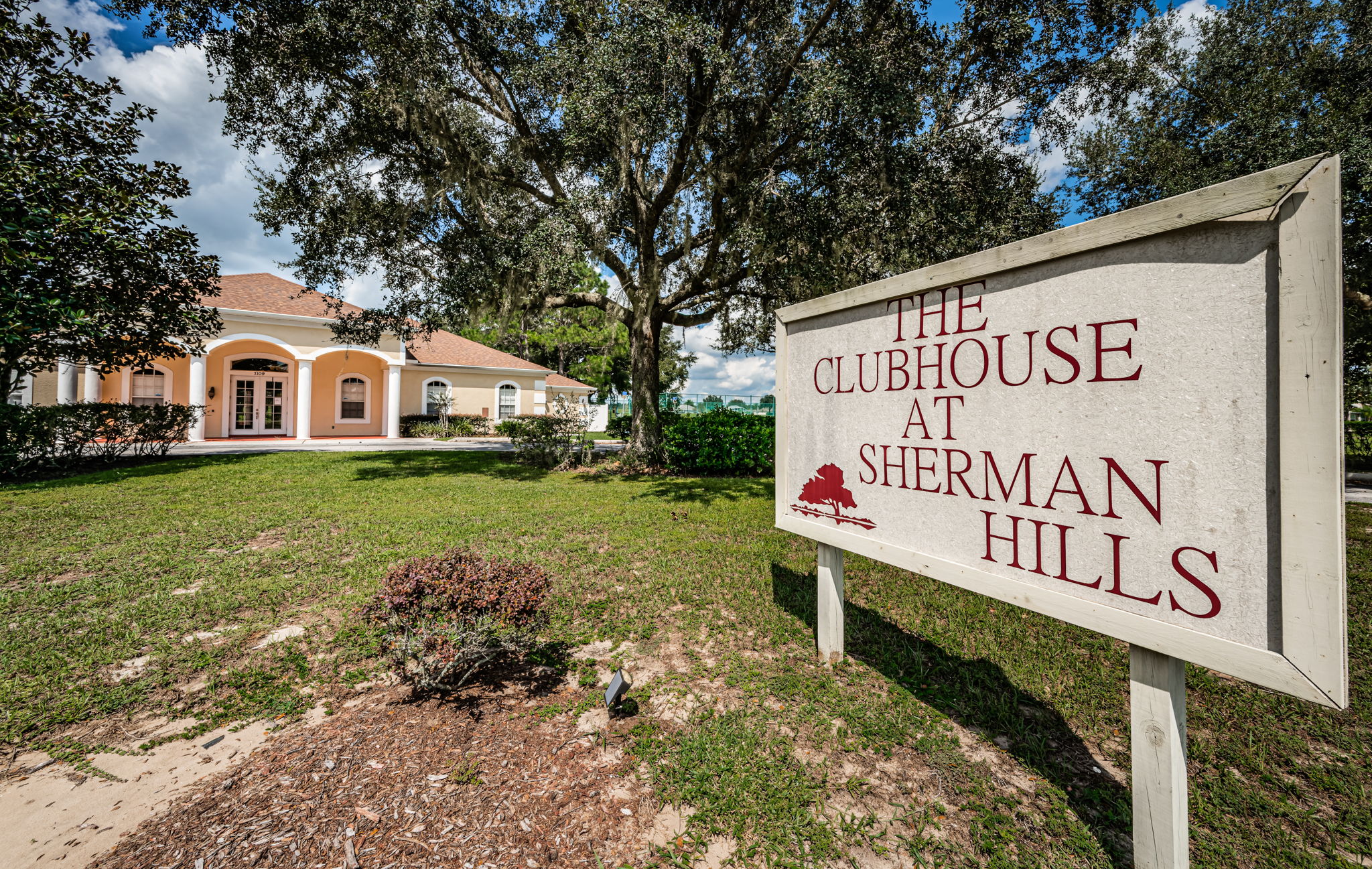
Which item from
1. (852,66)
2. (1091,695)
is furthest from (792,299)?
(1091,695)

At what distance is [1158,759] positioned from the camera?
64.8 inches

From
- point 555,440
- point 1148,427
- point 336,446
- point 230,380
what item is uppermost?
point 230,380

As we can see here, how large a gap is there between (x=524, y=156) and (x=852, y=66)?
18.5 feet

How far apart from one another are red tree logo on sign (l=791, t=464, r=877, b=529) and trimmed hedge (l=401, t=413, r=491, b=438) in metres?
20.3

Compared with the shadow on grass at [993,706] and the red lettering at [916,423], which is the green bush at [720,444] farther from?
the red lettering at [916,423]

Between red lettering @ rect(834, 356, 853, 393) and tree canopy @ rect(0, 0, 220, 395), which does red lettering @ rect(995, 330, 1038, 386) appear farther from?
tree canopy @ rect(0, 0, 220, 395)

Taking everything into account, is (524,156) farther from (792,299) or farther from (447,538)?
(447,538)

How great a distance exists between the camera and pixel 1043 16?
6.71 m

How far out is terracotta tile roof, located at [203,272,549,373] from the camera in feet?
56.5

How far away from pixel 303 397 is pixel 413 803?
796 inches

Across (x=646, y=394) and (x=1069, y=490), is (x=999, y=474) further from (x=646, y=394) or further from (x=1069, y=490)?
(x=646, y=394)

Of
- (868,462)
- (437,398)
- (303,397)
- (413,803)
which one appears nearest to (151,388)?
(303,397)

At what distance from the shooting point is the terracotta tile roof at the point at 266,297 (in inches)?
670

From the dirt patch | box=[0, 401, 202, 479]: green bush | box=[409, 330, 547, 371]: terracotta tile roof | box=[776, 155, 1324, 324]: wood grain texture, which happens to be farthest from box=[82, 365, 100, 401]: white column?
box=[776, 155, 1324, 324]: wood grain texture
